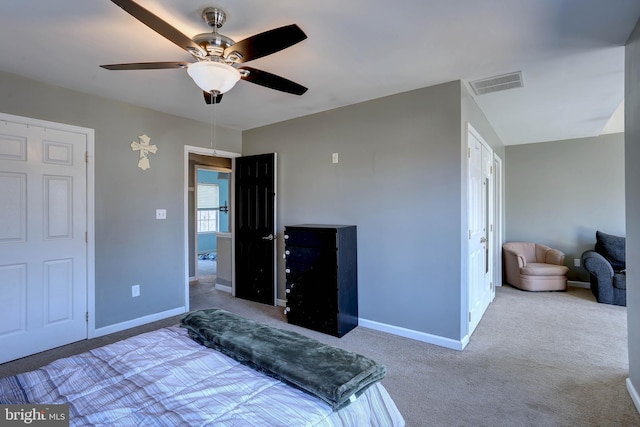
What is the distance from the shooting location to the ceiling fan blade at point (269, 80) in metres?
1.87

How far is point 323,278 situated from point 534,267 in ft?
12.2

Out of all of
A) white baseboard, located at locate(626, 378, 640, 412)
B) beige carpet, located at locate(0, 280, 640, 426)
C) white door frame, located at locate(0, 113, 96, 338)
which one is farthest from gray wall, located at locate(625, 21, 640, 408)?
white door frame, located at locate(0, 113, 96, 338)

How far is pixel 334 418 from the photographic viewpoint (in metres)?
1.14

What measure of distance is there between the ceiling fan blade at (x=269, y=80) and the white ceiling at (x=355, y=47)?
322 mm

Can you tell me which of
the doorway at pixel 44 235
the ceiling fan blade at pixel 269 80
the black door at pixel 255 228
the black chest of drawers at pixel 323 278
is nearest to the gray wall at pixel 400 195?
the black chest of drawers at pixel 323 278

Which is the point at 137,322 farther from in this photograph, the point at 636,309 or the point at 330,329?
the point at 636,309

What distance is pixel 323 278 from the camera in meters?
3.15

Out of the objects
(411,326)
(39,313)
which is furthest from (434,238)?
(39,313)

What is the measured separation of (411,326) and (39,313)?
3.52m

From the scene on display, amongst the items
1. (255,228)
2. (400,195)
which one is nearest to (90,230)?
(255,228)

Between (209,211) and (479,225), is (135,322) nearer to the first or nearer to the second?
(479,225)

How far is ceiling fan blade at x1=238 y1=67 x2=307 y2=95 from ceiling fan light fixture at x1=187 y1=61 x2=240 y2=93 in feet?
0.38

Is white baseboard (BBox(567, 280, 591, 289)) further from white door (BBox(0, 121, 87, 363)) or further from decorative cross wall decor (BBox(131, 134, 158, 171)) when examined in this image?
white door (BBox(0, 121, 87, 363))

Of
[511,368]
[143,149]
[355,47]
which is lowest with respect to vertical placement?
[511,368]
